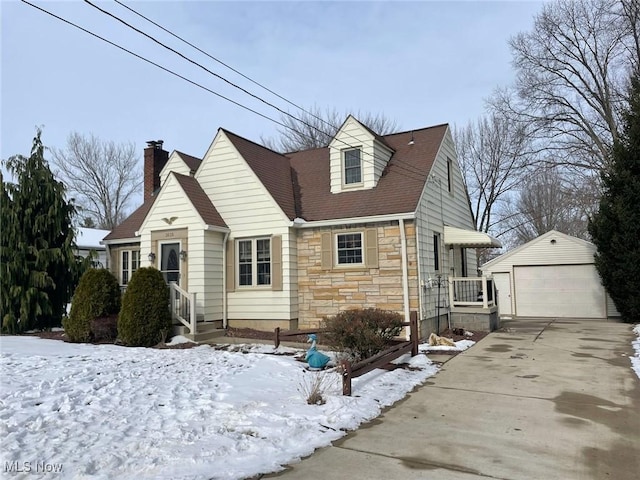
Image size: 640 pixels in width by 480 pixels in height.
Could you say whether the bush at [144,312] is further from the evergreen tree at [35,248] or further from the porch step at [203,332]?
the evergreen tree at [35,248]

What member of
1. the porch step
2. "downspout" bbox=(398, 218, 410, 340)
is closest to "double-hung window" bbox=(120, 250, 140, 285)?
the porch step

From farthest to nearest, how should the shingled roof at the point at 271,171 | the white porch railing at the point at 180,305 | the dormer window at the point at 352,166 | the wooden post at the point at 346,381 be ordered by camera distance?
the dormer window at the point at 352,166, the shingled roof at the point at 271,171, the white porch railing at the point at 180,305, the wooden post at the point at 346,381

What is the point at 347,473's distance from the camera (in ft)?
13.4

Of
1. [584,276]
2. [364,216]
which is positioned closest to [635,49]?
Result: [584,276]

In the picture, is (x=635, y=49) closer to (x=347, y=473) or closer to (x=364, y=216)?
(x=364, y=216)

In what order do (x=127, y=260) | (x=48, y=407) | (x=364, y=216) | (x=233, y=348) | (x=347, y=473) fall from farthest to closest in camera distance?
(x=127, y=260) → (x=364, y=216) → (x=233, y=348) → (x=48, y=407) → (x=347, y=473)

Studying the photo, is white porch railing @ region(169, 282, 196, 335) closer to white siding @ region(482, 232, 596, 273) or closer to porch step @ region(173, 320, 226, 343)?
porch step @ region(173, 320, 226, 343)

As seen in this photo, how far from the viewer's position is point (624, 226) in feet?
52.2

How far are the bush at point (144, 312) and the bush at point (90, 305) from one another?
2.93ft

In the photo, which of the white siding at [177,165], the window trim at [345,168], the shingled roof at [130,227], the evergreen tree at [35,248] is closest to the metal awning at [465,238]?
the window trim at [345,168]

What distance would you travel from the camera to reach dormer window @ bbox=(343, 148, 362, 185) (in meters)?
14.3

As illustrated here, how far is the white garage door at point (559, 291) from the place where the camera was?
18375mm

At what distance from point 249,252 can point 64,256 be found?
609 cm

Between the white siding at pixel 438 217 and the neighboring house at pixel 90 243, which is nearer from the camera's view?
the white siding at pixel 438 217
